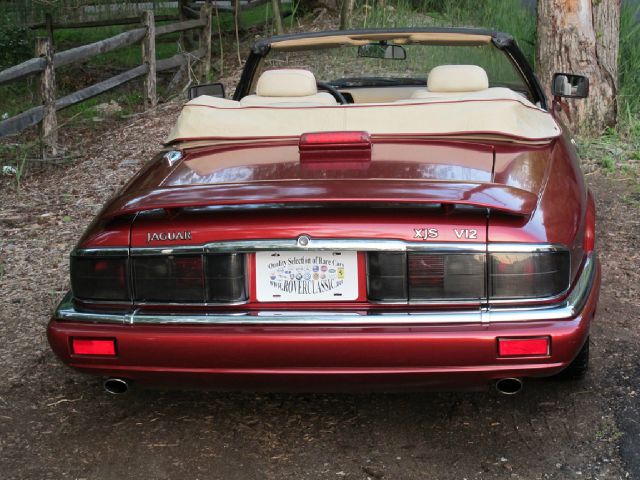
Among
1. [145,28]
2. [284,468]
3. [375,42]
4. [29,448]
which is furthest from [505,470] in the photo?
[145,28]

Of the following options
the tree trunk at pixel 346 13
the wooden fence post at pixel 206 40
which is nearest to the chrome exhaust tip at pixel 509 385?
the tree trunk at pixel 346 13

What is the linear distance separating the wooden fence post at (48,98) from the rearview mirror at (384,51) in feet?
13.9

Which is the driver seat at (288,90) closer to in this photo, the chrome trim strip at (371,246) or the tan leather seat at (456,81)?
the tan leather seat at (456,81)

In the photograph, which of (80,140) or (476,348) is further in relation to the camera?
(80,140)

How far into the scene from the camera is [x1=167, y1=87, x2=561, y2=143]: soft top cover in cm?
362

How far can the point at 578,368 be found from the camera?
3639 mm

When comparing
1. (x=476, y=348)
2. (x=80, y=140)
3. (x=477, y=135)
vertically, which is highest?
(x=477, y=135)

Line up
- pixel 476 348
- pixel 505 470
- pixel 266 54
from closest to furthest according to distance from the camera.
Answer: pixel 476 348
pixel 505 470
pixel 266 54

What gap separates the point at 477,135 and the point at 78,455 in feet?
6.33

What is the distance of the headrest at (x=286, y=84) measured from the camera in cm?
414

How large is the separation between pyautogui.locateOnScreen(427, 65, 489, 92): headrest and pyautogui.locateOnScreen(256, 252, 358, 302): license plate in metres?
1.46

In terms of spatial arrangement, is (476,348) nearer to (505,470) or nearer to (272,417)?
(505,470)

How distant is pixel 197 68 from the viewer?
12.9 metres

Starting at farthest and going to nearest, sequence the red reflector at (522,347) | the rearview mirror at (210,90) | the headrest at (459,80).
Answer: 1. the rearview mirror at (210,90)
2. the headrest at (459,80)
3. the red reflector at (522,347)
